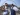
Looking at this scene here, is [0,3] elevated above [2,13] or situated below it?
above

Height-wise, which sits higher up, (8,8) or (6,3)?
(6,3)

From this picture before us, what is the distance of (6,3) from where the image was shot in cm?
71

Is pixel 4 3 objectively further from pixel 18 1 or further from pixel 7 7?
pixel 18 1

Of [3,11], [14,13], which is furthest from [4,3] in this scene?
[14,13]

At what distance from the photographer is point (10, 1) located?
28.2 inches

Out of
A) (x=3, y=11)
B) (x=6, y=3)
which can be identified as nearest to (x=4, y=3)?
(x=6, y=3)

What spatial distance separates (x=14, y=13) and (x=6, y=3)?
0.28 meters

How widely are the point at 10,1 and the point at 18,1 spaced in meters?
0.18

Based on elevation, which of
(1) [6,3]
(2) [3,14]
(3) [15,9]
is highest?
(1) [6,3]

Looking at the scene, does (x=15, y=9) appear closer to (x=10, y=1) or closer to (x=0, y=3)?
(x=10, y=1)

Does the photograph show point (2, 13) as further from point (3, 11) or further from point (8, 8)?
point (8, 8)

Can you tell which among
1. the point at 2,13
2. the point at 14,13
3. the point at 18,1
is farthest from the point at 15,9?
the point at 2,13

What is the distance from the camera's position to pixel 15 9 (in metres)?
0.70

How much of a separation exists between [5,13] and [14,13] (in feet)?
0.64
